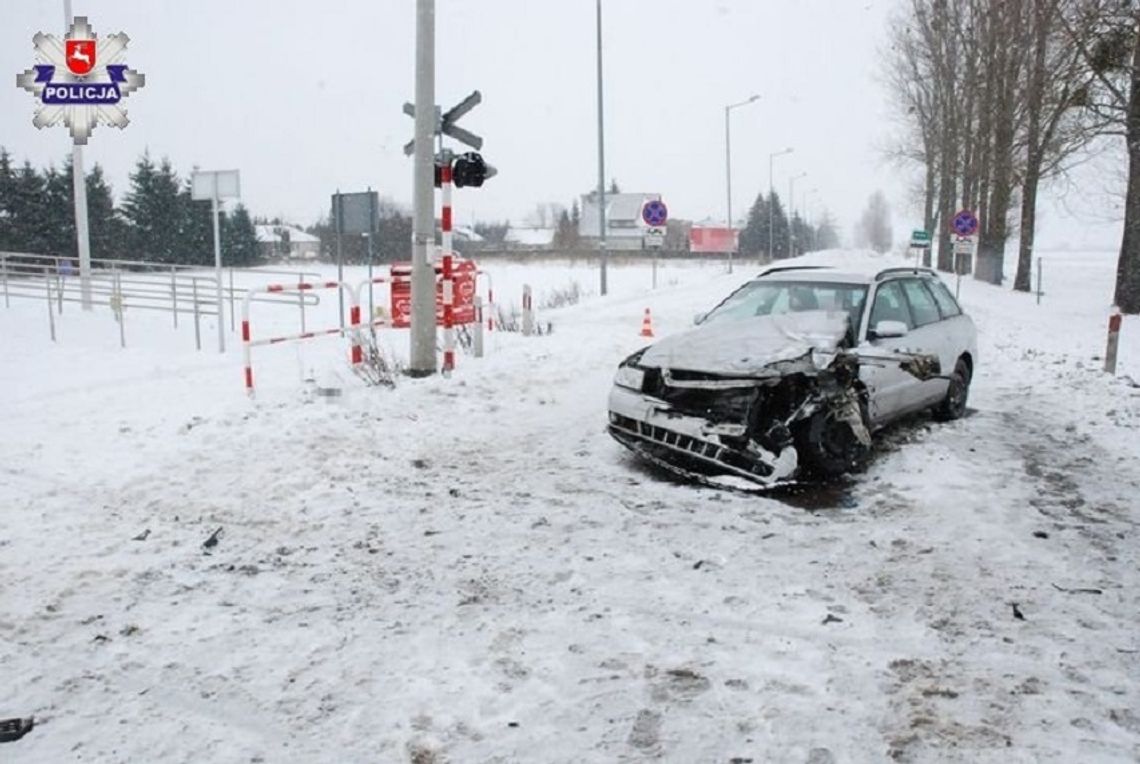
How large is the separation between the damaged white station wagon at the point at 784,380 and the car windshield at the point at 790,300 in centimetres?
1

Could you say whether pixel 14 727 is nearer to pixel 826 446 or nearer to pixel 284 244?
pixel 826 446

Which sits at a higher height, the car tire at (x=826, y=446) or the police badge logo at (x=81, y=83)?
the police badge logo at (x=81, y=83)

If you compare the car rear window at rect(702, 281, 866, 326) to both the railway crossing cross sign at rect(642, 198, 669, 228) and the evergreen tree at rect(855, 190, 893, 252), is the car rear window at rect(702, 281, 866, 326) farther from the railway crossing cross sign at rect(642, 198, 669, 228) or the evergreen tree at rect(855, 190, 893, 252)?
the evergreen tree at rect(855, 190, 893, 252)

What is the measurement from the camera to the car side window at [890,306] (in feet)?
24.8

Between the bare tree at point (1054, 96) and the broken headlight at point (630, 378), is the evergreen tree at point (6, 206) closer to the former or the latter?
the bare tree at point (1054, 96)

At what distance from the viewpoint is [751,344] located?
664cm

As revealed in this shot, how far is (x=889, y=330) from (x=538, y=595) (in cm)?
414

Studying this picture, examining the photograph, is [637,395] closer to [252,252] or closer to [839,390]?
[839,390]

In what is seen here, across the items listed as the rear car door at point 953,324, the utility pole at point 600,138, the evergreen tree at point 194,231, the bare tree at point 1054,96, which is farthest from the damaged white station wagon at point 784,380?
the evergreen tree at point 194,231

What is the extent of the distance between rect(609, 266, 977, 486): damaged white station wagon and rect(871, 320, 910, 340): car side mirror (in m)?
0.01

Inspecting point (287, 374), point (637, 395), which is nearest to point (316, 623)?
point (637, 395)

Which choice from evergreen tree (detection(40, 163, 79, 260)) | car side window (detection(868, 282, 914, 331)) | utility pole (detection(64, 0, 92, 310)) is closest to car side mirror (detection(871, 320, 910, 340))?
car side window (detection(868, 282, 914, 331))

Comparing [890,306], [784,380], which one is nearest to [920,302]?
[890,306]

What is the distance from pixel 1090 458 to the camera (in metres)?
7.26
